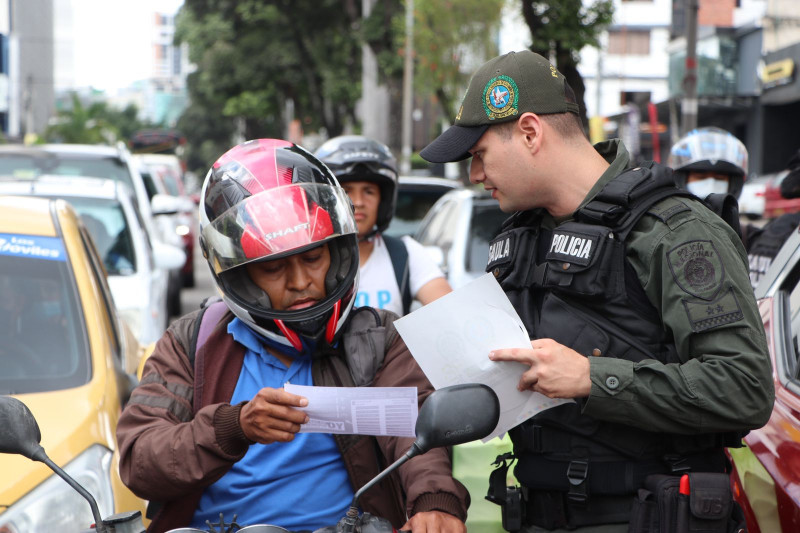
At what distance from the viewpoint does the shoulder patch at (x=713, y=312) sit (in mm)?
2406

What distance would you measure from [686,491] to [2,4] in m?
69.7

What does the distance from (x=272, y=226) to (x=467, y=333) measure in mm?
591

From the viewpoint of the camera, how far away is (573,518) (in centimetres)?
270

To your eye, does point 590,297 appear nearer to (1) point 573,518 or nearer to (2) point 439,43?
(1) point 573,518

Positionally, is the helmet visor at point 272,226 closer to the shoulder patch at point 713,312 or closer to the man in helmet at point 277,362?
the man in helmet at point 277,362

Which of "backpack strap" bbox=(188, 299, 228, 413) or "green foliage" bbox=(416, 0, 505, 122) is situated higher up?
"green foliage" bbox=(416, 0, 505, 122)

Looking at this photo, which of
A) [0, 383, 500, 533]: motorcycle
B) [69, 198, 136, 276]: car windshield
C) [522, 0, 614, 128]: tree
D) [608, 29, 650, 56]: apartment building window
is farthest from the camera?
[608, 29, 650, 56]: apartment building window

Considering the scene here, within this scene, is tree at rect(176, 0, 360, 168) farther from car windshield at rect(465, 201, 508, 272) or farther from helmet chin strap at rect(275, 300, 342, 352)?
helmet chin strap at rect(275, 300, 342, 352)

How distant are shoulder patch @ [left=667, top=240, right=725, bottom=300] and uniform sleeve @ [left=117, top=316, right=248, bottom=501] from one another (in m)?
1.07

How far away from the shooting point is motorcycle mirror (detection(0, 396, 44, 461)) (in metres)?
2.24

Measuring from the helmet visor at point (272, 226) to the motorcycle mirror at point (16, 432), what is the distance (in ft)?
2.28

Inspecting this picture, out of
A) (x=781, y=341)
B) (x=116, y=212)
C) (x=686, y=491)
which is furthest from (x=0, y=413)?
(x=116, y=212)

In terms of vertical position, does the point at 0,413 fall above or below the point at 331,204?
below

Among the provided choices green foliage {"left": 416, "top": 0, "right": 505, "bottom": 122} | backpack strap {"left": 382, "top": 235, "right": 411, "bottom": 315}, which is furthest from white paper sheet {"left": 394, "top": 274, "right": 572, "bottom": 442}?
green foliage {"left": 416, "top": 0, "right": 505, "bottom": 122}
